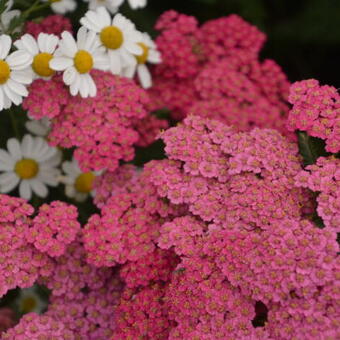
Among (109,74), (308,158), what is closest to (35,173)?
(109,74)

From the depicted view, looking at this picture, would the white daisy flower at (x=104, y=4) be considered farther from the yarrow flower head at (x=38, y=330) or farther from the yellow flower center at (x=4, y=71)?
the yarrow flower head at (x=38, y=330)

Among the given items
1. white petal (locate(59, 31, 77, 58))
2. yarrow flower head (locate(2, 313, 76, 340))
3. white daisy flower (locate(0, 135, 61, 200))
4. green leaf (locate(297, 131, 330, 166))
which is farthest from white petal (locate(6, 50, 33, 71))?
green leaf (locate(297, 131, 330, 166))

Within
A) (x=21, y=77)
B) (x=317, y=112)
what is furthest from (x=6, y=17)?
(x=317, y=112)

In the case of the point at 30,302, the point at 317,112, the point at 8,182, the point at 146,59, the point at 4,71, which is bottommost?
the point at 30,302

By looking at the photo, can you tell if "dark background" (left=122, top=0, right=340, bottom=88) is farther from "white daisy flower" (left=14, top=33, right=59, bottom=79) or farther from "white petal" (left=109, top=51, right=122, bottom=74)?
"white daisy flower" (left=14, top=33, right=59, bottom=79)

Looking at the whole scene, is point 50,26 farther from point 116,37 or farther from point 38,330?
point 38,330

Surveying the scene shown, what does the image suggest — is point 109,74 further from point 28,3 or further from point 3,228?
point 3,228
